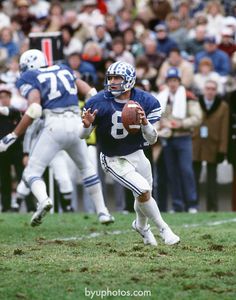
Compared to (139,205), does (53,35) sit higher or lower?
higher

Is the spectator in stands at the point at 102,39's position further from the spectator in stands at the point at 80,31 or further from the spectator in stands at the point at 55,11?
the spectator in stands at the point at 55,11

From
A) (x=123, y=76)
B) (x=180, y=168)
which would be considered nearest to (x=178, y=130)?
(x=180, y=168)

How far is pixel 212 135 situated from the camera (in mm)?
16203

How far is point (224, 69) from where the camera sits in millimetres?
17688

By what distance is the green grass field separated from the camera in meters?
7.52

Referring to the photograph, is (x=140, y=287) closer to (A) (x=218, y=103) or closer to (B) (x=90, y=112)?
(B) (x=90, y=112)

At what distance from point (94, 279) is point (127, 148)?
7.15 feet

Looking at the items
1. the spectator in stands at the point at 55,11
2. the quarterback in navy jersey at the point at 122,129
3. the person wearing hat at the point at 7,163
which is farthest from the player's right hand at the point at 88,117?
the spectator in stands at the point at 55,11

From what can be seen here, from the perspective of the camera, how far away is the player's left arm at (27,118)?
37.8ft

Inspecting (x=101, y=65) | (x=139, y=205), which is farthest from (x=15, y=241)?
(x=101, y=65)

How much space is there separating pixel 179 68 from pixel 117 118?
7625 mm

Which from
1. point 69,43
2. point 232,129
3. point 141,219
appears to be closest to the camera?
point 141,219

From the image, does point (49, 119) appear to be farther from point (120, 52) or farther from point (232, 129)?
point (120, 52)

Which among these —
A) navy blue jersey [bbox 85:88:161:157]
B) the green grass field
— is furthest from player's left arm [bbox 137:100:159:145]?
the green grass field
